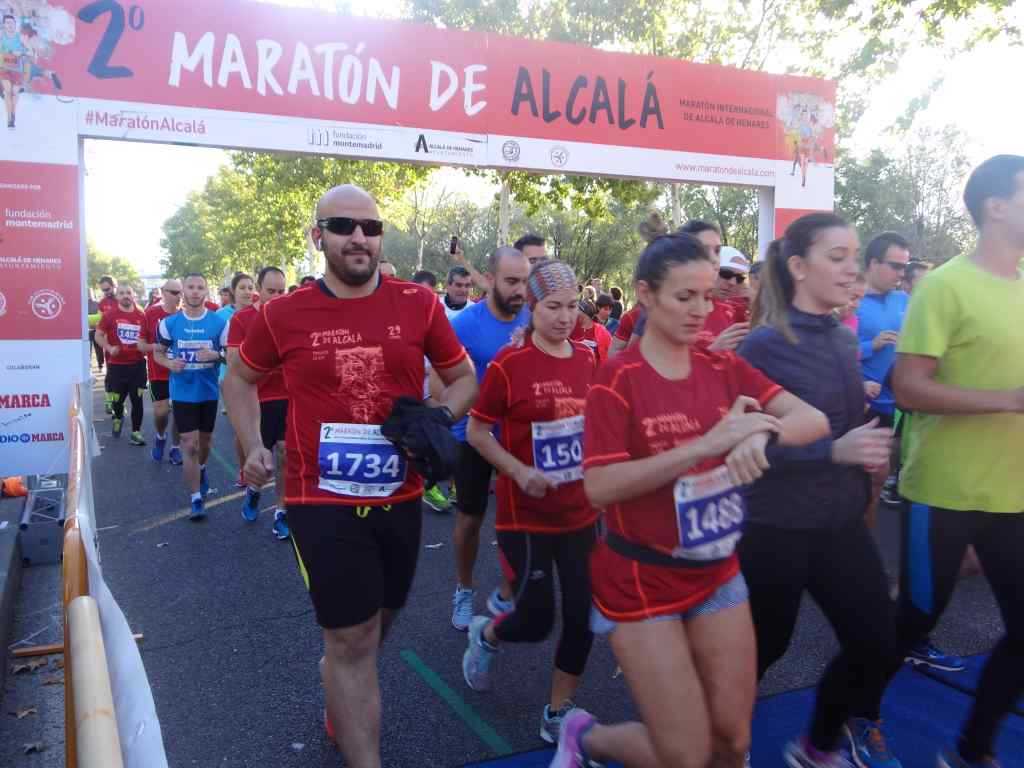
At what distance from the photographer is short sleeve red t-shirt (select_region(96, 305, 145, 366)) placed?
1178 cm

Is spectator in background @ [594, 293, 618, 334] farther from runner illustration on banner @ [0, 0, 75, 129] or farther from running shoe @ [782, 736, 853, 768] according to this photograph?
running shoe @ [782, 736, 853, 768]

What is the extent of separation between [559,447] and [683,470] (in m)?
1.34

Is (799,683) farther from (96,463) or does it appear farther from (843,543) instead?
(96,463)

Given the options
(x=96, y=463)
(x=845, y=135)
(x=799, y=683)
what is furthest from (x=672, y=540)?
(x=845, y=135)

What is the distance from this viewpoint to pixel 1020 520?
111 inches

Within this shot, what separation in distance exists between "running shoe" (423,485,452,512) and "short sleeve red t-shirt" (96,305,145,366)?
20.2 ft

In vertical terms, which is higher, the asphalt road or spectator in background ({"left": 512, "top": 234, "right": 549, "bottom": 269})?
spectator in background ({"left": 512, "top": 234, "right": 549, "bottom": 269})

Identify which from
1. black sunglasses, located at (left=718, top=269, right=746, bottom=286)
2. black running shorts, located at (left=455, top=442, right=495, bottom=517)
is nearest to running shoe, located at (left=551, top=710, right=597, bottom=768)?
black running shorts, located at (left=455, top=442, right=495, bottom=517)

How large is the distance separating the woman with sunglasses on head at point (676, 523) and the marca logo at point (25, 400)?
20.8ft

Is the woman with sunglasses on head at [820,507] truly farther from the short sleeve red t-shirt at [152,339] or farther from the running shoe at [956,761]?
the short sleeve red t-shirt at [152,339]

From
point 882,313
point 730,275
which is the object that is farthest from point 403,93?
point 882,313

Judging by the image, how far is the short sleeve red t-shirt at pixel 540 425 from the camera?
3.46m

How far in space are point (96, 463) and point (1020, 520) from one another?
33.4 feet

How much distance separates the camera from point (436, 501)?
777 centimetres
